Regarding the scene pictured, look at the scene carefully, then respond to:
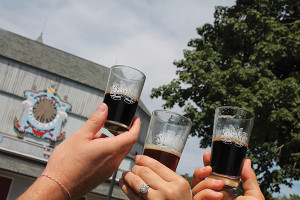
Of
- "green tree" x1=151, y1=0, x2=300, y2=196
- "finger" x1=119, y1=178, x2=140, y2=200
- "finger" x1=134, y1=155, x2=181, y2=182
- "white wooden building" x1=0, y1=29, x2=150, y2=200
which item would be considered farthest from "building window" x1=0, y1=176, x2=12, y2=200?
"finger" x1=134, y1=155, x2=181, y2=182

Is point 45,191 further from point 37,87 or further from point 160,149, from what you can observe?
point 37,87

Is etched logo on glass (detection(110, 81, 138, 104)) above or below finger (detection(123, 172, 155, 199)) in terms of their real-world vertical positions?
above

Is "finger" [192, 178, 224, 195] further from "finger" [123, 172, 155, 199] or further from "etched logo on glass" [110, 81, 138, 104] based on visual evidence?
"etched logo on glass" [110, 81, 138, 104]

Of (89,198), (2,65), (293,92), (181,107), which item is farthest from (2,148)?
(293,92)

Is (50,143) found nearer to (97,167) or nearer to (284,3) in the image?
(284,3)

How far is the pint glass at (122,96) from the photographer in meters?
1.69

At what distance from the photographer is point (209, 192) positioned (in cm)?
170

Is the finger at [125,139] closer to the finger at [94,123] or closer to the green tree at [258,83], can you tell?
the finger at [94,123]

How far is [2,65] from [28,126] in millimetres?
5875

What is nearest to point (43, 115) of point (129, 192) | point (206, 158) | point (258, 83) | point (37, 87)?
point (37, 87)

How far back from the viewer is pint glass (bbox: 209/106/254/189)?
1.81 meters

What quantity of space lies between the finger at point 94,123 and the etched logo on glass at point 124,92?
5.3 inches

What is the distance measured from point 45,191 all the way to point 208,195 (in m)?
0.94

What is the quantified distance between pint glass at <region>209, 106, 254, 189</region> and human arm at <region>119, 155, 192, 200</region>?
16.7 inches
